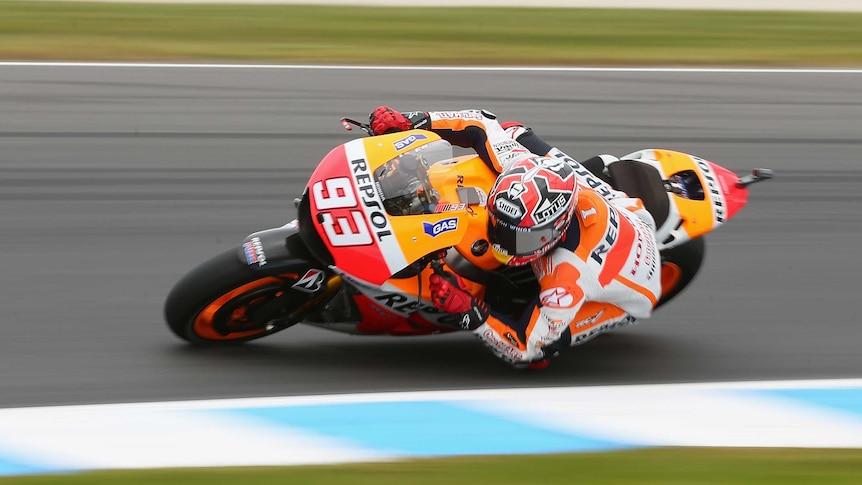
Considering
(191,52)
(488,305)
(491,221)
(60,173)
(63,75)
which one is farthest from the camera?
(191,52)

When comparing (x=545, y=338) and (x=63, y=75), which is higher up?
(x=63, y=75)

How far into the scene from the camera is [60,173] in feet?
25.1

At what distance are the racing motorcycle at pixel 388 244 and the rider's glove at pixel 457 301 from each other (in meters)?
0.07

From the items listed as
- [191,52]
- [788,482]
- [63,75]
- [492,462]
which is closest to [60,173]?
[63,75]

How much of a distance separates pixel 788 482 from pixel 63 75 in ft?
23.2

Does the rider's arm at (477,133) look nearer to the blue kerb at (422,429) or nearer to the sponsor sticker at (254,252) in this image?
the sponsor sticker at (254,252)

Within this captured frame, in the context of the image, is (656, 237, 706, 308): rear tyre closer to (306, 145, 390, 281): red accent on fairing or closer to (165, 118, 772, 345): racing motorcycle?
(165, 118, 772, 345): racing motorcycle

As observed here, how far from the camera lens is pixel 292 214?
735cm

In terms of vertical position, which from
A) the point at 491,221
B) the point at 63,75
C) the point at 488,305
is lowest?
the point at 488,305

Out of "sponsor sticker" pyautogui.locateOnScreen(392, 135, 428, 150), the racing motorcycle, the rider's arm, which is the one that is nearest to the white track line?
the racing motorcycle

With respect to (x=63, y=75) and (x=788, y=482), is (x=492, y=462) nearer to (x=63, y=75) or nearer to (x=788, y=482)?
(x=788, y=482)

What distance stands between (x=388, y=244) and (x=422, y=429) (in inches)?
31.0

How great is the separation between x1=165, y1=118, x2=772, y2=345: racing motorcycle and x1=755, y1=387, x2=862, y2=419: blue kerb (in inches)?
33.9

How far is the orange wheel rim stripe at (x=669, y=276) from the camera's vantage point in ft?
19.4
